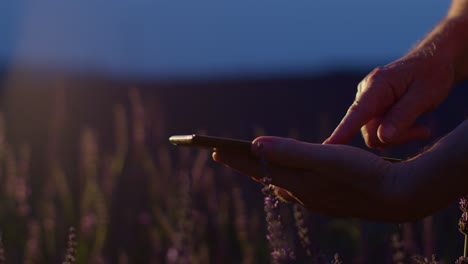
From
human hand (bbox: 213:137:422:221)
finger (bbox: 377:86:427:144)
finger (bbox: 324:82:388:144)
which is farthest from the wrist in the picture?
human hand (bbox: 213:137:422:221)

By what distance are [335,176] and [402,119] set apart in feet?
2.71

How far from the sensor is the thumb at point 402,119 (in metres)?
2.26

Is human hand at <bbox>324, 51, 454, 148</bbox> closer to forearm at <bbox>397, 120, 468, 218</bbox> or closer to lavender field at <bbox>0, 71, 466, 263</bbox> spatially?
lavender field at <bbox>0, 71, 466, 263</bbox>

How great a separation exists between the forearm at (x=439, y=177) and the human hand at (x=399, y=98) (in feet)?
2.13

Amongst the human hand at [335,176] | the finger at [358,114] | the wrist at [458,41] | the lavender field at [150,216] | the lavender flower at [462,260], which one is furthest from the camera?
the wrist at [458,41]

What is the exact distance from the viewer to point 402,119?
7.53 feet

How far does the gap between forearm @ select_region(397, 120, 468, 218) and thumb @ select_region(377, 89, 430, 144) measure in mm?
784

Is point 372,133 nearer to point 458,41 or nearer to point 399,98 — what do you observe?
point 399,98

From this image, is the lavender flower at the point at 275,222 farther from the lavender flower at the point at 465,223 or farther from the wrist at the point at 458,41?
the wrist at the point at 458,41

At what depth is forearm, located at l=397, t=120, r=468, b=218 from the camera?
4.67ft

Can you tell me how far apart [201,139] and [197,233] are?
1.39 metres

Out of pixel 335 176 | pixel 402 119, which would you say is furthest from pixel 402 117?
pixel 335 176

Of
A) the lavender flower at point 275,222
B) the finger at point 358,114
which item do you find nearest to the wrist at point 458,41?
the finger at point 358,114

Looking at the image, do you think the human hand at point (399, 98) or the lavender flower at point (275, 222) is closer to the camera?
the lavender flower at point (275, 222)
